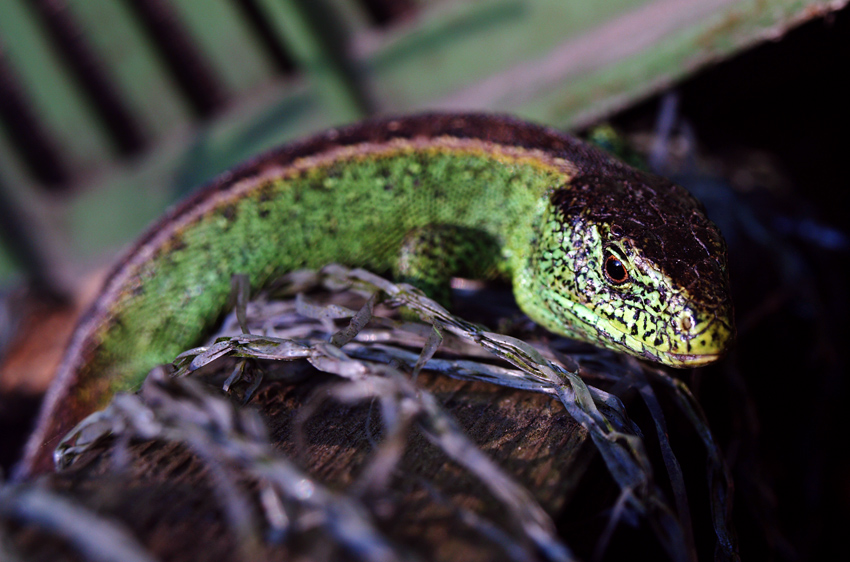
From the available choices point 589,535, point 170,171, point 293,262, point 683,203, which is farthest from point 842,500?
point 170,171

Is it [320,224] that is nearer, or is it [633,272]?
[633,272]

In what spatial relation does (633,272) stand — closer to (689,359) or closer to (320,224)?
(689,359)

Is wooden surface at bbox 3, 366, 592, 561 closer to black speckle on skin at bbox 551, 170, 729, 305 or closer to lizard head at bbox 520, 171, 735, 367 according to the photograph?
lizard head at bbox 520, 171, 735, 367

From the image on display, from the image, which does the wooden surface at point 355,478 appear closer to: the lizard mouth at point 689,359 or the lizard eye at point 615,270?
the lizard mouth at point 689,359

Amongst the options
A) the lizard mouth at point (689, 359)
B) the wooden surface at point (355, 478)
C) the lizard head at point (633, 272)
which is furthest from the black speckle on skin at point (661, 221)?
the wooden surface at point (355, 478)

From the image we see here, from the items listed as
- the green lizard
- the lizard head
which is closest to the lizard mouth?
the lizard head

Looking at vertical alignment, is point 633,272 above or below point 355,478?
below

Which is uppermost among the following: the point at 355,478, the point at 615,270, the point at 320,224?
the point at 320,224

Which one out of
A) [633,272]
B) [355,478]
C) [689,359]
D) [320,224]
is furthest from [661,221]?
[320,224]
